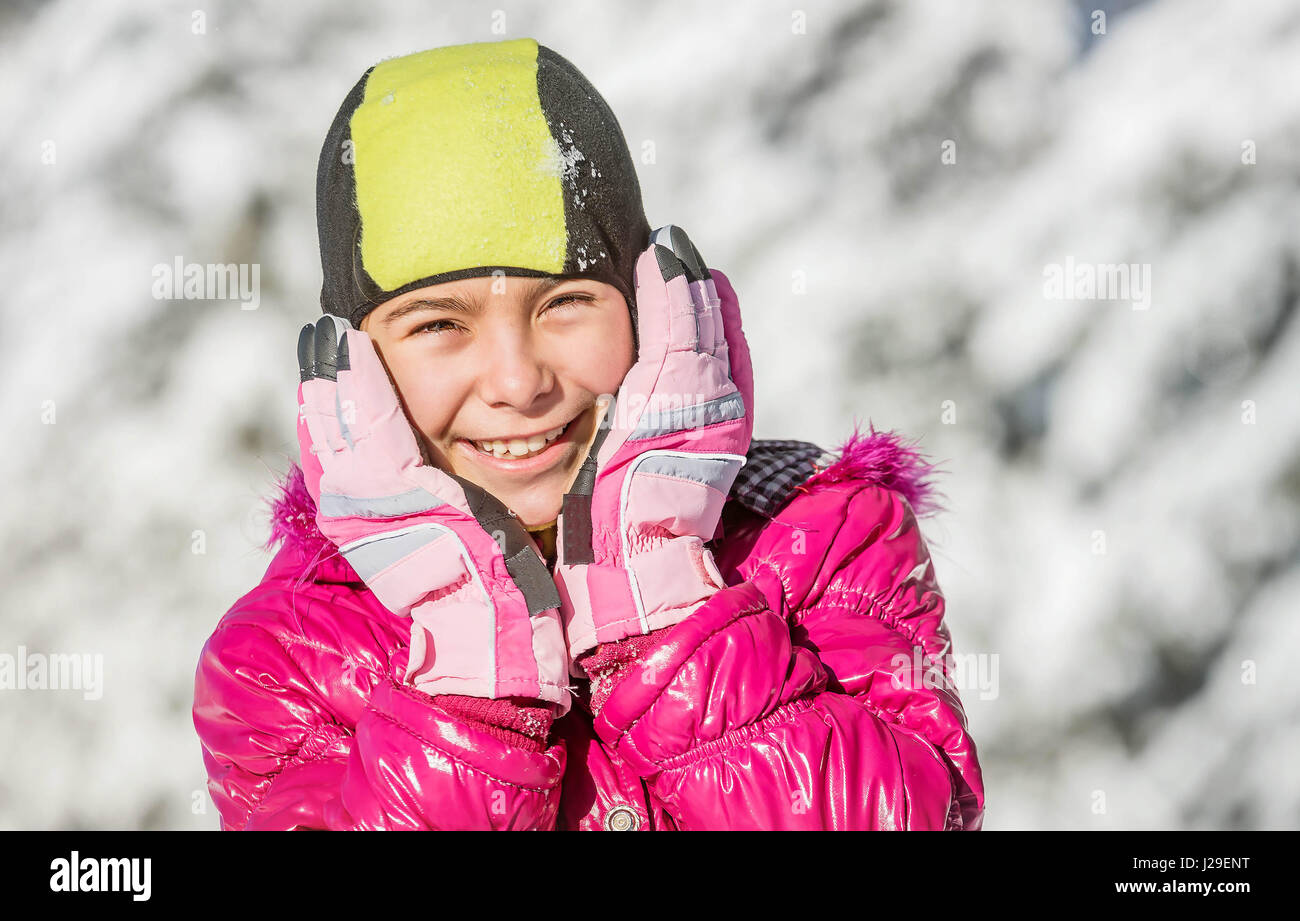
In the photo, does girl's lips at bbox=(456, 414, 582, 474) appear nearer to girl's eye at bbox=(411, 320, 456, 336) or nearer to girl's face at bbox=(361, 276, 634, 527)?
girl's face at bbox=(361, 276, 634, 527)

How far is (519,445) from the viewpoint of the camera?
3.69 ft

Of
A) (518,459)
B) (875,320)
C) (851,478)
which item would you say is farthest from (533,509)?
(875,320)

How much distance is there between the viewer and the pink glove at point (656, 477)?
107 cm

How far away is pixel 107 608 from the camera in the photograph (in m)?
1.95

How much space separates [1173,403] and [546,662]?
162 centimetres

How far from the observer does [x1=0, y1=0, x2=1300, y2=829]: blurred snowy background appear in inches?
77.4

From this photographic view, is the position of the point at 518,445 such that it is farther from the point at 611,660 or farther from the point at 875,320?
the point at 875,320

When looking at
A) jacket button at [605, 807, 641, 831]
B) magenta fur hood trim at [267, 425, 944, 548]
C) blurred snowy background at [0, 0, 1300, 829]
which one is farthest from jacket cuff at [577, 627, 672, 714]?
blurred snowy background at [0, 0, 1300, 829]

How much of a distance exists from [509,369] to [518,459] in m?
0.12

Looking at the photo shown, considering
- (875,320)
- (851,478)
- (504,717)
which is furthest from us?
(875,320)

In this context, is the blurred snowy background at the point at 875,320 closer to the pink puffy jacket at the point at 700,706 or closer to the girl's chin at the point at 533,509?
the pink puffy jacket at the point at 700,706

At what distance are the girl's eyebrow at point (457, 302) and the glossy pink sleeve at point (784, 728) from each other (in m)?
0.36

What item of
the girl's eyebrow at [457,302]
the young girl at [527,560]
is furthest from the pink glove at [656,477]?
the girl's eyebrow at [457,302]

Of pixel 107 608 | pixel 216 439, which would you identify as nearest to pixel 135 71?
pixel 216 439
